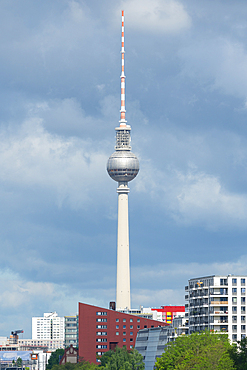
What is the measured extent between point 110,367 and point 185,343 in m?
63.3

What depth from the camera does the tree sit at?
407 ft

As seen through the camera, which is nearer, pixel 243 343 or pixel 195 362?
pixel 243 343

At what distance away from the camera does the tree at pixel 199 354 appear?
12394 centimetres

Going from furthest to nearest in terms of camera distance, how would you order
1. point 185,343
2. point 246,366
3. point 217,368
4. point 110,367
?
1. point 110,367
2. point 185,343
3. point 217,368
4. point 246,366

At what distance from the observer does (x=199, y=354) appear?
132750 mm

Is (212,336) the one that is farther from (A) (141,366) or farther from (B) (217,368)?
(A) (141,366)

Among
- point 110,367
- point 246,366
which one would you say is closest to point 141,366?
point 110,367

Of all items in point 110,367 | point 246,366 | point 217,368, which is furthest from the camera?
point 110,367

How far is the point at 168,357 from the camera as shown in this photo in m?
141

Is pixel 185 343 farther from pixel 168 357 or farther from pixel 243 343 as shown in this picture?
pixel 243 343

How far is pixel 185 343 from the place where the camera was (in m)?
139

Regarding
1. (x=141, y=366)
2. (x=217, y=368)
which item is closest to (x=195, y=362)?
(x=217, y=368)

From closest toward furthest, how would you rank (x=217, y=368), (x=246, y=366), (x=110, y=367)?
(x=246, y=366)
(x=217, y=368)
(x=110, y=367)

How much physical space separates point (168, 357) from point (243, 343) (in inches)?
946
